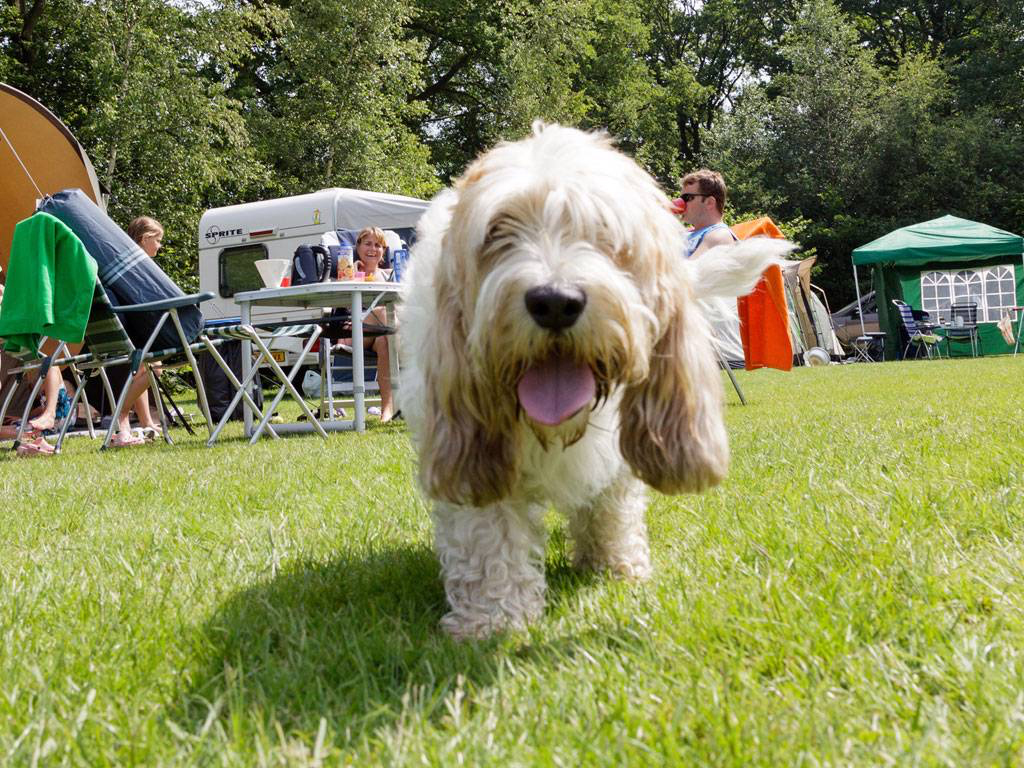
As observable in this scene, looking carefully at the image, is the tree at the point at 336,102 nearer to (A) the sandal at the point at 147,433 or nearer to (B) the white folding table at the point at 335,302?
(A) the sandal at the point at 147,433

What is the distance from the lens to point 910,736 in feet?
4.64

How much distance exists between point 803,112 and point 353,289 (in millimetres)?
27703

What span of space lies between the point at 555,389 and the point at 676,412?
1.06ft

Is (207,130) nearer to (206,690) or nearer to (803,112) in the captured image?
(206,690)

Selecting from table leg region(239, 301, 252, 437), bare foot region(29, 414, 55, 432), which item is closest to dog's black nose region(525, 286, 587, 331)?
table leg region(239, 301, 252, 437)

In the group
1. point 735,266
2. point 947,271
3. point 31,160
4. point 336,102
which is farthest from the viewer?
point 947,271

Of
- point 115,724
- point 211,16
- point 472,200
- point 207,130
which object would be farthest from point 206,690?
point 211,16

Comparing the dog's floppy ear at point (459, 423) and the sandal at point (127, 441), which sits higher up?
the dog's floppy ear at point (459, 423)

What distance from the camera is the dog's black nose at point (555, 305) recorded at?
1799mm

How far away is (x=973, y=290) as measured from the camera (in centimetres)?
2245

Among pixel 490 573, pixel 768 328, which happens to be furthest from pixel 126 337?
pixel 768 328

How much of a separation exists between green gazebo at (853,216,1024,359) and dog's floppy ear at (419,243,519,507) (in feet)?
70.6

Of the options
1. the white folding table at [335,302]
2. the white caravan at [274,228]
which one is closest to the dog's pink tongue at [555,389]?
the white folding table at [335,302]

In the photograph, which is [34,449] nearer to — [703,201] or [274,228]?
[703,201]
